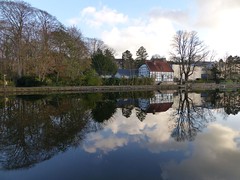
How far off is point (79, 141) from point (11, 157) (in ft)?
7.54

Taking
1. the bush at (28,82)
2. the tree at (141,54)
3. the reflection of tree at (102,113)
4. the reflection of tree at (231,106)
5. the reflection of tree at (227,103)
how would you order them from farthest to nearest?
the tree at (141,54), the bush at (28,82), the reflection of tree at (227,103), the reflection of tree at (231,106), the reflection of tree at (102,113)

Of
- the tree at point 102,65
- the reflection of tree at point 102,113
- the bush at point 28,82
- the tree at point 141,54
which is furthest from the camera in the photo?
the tree at point 141,54

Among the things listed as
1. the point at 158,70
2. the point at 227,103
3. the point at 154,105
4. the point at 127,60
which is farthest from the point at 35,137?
the point at 127,60

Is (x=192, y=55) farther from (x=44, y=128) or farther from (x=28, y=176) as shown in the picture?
(x=28, y=176)

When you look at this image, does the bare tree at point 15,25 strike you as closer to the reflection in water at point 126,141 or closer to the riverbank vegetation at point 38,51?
the riverbank vegetation at point 38,51

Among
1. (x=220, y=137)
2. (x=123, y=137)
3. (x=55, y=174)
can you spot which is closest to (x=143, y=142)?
(x=123, y=137)

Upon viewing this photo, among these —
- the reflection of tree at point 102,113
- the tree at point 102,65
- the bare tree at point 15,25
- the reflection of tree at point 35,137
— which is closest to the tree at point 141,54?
the tree at point 102,65

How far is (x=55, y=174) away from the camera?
5828 millimetres

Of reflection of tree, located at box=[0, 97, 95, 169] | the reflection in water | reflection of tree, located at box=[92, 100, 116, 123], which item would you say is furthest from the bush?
the reflection in water

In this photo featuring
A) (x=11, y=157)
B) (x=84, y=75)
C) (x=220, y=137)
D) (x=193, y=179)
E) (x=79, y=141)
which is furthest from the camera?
(x=84, y=75)

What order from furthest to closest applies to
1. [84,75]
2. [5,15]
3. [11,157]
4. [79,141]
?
1. [84,75]
2. [5,15]
3. [79,141]
4. [11,157]

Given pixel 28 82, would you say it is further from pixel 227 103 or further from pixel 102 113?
pixel 227 103

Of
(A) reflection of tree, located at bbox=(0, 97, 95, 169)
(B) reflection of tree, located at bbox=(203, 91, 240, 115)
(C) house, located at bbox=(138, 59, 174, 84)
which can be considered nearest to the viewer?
(A) reflection of tree, located at bbox=(0, 97, 95, 169)

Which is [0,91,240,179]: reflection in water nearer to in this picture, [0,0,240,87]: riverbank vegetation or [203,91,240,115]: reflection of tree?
[203,91,240,115]: reflection of tree
